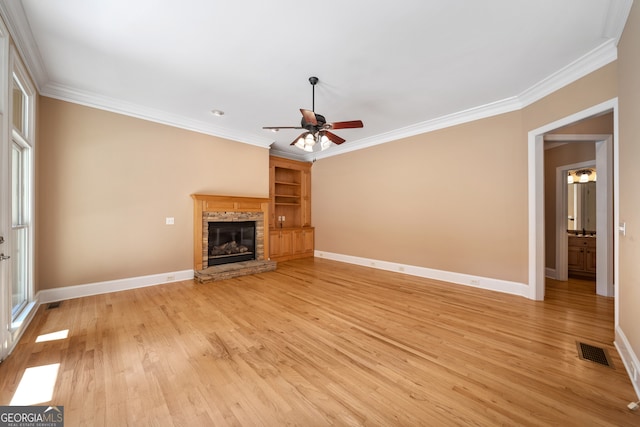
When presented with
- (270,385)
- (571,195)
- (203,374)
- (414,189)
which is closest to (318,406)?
(270,385)

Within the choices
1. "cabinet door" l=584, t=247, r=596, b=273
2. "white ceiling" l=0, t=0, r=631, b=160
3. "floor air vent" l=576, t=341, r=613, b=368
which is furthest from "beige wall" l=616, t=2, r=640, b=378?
"cabinet door" l=584, t=247, r=596, b=273

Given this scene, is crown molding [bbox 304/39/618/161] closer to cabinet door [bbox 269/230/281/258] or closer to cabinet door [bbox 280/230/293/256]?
cabinet door [bbox 280/230/293/256]

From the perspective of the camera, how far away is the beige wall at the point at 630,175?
1.94 meters

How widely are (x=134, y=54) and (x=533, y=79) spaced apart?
194 inches

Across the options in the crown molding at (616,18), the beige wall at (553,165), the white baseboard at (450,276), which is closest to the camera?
the crown molding at (616,18)

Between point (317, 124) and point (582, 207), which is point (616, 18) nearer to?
point (317, 124)

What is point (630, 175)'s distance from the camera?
206 cm

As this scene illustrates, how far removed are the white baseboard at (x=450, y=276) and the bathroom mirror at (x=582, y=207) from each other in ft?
10.2

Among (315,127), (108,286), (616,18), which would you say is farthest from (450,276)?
(108,286)

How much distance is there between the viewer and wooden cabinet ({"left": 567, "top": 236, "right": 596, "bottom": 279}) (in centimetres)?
493

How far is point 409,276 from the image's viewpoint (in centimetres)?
511

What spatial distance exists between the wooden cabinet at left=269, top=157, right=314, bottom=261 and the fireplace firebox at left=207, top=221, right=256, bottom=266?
70 centimetres

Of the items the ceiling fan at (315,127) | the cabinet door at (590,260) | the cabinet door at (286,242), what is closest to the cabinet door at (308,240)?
the cabinet door at (286,242)

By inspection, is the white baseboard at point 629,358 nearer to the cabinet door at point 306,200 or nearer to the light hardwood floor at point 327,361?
the light hardwood floor at point 327,361
